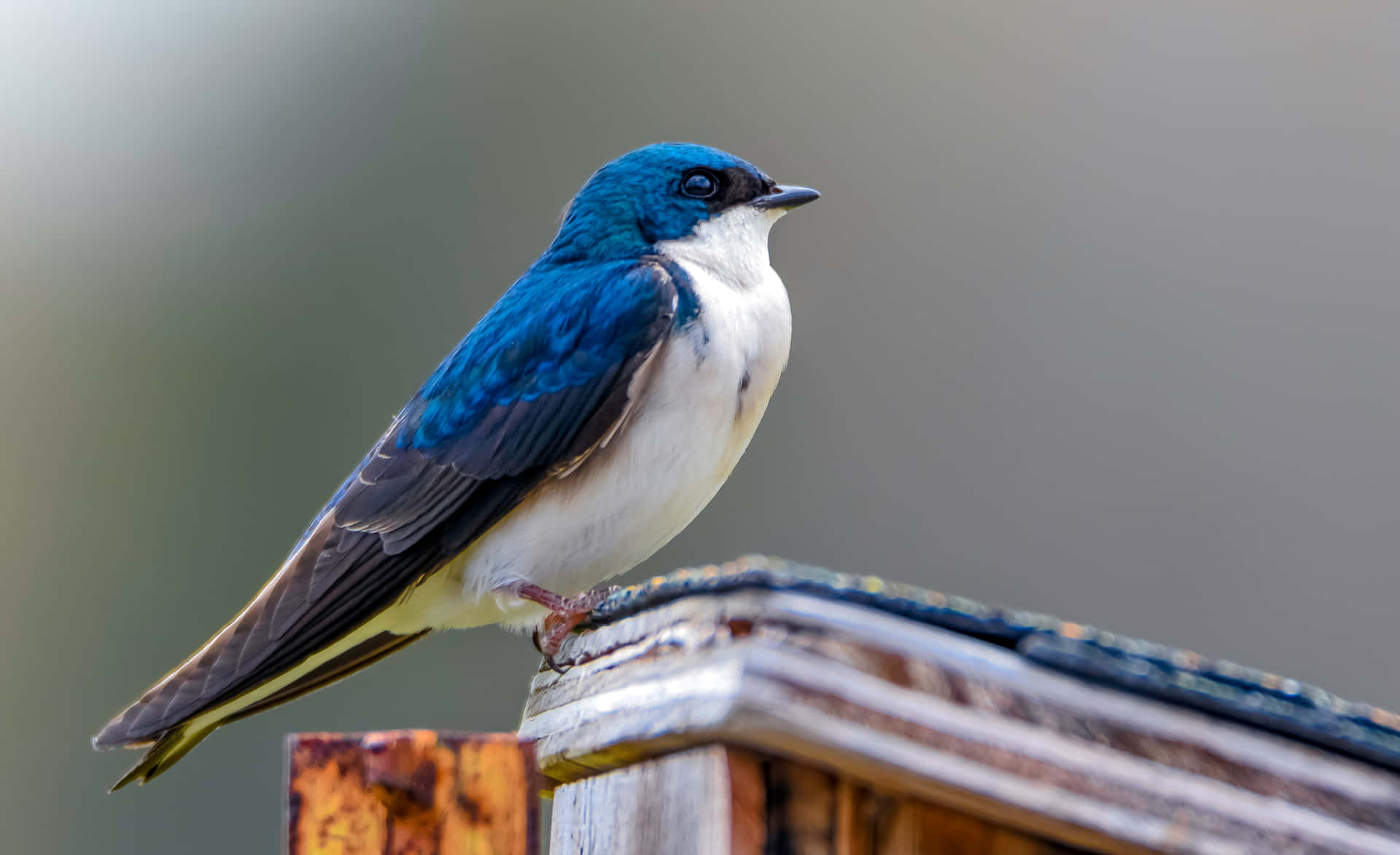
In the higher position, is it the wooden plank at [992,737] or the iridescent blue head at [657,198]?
the iridescent blue head at [657,198]

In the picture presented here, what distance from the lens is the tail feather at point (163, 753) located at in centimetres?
250

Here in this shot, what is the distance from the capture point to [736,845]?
138cm

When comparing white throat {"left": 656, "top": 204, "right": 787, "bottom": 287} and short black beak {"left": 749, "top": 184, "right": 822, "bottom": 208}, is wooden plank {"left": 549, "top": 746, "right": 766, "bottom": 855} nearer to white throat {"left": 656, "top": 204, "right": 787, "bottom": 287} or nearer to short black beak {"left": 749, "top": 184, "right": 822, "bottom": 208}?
white throat {"left": 656, "top": 204, "right": 787, "bottom": 287}

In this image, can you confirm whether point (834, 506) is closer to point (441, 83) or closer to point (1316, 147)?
point (1316, 147)

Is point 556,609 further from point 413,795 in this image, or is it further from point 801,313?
point 801,313

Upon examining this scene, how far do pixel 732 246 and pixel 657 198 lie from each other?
21cm

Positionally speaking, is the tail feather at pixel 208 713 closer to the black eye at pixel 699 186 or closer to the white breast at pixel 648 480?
the white breast at pixel 648 480

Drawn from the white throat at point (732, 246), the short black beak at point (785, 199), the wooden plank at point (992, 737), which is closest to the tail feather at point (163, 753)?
the white throat at point (732, 246)

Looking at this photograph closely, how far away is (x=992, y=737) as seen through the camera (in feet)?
4.40

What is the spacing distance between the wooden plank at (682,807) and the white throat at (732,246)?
Result: 158 cm

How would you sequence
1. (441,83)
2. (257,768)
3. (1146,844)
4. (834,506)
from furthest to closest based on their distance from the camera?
(441,83)
(834,506)
(257,768)
(1146,844)

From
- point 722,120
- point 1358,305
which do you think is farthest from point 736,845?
point 722,120

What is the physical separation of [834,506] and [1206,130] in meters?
6.01

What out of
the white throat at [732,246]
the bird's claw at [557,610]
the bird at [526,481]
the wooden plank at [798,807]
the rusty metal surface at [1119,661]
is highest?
the white throat at [732,246]
